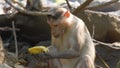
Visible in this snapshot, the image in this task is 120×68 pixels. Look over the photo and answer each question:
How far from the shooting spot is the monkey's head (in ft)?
15.2

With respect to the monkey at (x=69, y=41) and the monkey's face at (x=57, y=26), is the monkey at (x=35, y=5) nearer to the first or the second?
the monkey at (x=69, y=41)

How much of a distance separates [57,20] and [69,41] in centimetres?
39

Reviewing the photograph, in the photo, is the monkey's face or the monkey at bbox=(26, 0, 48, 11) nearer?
the monkey's face

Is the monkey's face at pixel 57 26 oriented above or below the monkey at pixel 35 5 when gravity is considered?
above

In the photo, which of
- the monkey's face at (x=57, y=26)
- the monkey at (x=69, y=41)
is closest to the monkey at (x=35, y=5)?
the monkey at (x=69, y=41)

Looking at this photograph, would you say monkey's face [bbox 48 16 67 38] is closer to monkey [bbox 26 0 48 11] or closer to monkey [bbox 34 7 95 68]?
monkey [bbox 34 7 95 68]

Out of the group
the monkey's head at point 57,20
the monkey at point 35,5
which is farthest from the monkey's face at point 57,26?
the monkey at point 35,5

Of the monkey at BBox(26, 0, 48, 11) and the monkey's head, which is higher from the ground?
the monkey's head


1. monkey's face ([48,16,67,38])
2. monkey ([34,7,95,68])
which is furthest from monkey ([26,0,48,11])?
monkey's face ([48,16,67,38])

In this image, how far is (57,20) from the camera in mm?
4664

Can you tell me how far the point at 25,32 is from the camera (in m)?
10.6

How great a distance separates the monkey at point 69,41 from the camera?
4684mm

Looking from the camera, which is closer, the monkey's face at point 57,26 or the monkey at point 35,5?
the monkey's face at point 57,26

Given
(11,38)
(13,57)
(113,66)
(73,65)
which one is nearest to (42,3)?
(11,38)
